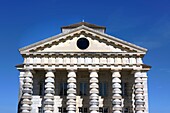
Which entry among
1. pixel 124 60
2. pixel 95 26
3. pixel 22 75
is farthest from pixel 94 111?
pixel 95 26

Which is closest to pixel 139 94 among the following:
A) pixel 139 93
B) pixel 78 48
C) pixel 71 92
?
pixel 139 93

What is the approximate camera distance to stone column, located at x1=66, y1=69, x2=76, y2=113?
34503 mm

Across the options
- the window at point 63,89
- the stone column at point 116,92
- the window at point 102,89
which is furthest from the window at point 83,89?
the stone column at point 116,92

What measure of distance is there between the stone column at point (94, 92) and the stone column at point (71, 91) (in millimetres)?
1995

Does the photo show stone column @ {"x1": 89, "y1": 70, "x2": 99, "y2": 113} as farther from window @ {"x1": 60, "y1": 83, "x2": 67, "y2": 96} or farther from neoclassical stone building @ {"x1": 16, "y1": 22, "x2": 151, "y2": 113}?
window @ {"x1": 60, "y1": 83, "x2": 67, "y2": 96}

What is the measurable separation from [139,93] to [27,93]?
43.1 ft

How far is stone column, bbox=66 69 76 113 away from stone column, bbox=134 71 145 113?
7286 millimetres

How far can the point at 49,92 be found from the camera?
34844 millimetres

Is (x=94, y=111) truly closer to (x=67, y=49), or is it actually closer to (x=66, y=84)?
(x=66, y=84)

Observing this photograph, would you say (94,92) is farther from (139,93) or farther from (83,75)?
(139,93)

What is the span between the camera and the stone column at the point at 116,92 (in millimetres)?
34344

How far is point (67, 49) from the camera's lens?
36562mm

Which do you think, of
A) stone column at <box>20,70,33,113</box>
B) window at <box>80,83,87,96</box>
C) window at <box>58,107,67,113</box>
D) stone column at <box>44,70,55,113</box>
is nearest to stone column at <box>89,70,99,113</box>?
window at <box>80,83,87,96</box>

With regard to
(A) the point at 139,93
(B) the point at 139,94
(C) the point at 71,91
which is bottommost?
(B) the point at 139,94
